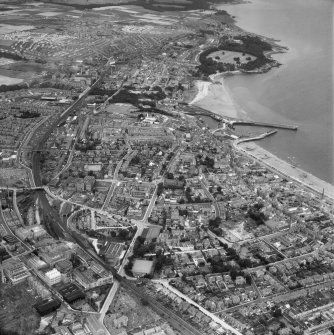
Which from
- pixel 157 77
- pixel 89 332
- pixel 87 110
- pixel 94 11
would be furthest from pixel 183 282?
pixel 94 11

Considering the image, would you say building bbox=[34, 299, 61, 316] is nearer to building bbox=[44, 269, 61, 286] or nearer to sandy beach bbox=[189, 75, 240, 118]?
building bbox=[44, 269, 61, 286]

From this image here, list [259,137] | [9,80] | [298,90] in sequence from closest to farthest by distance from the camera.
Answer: [259,137] < [298,90] < [9,80]

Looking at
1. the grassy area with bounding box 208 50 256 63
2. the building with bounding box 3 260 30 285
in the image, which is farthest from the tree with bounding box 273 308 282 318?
the grassy area with bounding box 208 50 256 63

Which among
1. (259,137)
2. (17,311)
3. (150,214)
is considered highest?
(17,311)

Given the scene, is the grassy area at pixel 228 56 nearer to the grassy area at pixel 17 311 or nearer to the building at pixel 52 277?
the building at pixel 52 277

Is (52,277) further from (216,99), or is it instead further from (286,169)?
(216,99)

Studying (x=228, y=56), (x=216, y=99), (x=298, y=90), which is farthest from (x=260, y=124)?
(x=228, y=56)

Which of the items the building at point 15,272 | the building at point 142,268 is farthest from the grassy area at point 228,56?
the building at point 15,272
